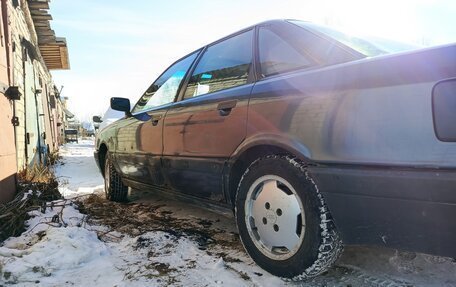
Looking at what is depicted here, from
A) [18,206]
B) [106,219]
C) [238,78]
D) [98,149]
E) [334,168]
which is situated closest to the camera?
[334,168]

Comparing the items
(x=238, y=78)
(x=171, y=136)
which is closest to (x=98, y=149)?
(x=171, y=136)

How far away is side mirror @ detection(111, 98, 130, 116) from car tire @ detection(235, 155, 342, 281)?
8.21ft

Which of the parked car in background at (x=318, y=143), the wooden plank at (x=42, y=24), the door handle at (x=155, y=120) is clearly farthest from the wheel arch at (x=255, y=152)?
the wooden plank at (x=42, y=24)

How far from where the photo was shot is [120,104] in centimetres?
448

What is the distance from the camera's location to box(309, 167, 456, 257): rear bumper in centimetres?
159

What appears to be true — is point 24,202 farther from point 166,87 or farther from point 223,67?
point 223,67

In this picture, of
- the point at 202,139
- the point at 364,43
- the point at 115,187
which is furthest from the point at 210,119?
the point at 115,187

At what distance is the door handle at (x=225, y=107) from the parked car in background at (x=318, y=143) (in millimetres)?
12

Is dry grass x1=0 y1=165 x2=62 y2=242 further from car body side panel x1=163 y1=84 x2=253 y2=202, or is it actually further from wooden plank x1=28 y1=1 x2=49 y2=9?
wooden plank x1=28 y1=1 x2=49 y2=9

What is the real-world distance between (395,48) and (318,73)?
74 centimetres

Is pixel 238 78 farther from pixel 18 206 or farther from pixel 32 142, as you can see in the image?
pixel 32 142

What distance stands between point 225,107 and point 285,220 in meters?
0.89

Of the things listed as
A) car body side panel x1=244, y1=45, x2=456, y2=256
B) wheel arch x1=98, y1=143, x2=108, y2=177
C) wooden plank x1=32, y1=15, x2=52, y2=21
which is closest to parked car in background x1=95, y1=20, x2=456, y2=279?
car body side panel x1=244, y1=45, x2=456, y2=256

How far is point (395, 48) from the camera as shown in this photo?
8.00 feet
